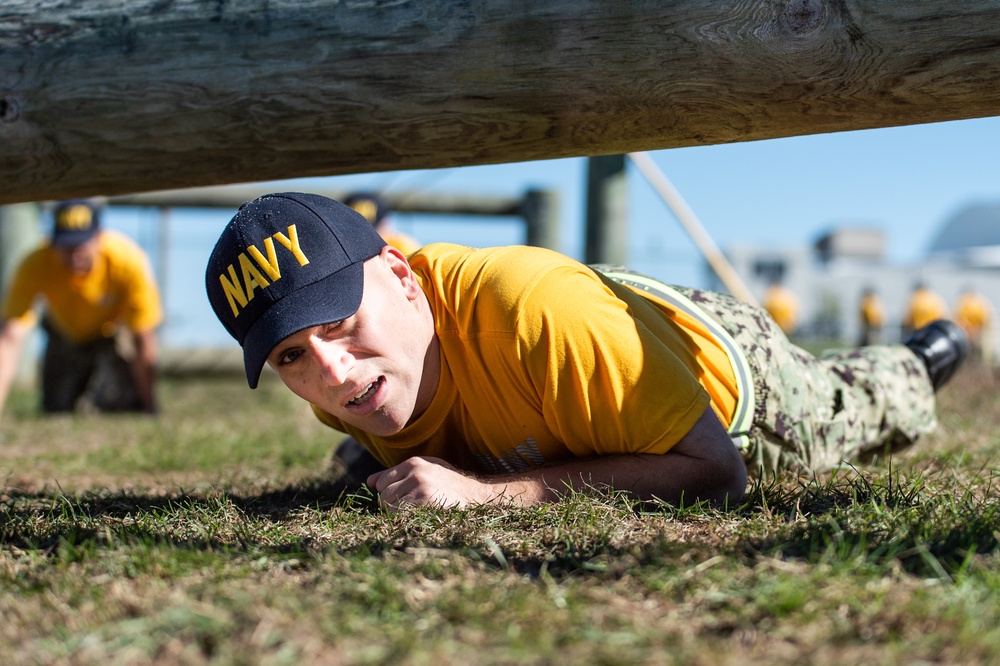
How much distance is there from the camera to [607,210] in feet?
21.6

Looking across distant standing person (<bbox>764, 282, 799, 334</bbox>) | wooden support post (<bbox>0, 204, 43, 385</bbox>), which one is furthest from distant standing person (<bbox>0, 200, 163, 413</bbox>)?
distant standing person (<bbox>764, 282, 799, 334</bbox>)

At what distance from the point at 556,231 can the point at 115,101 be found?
579 cm

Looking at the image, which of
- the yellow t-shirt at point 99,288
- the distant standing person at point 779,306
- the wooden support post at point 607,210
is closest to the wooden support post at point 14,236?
the yellow t-shirt at point 99,288

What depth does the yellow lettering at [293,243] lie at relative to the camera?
2.36 metres

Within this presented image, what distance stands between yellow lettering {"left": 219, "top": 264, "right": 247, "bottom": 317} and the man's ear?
38 centimetres

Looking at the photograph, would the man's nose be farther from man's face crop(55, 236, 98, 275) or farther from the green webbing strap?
man's face crop(55, 236, 98, 275)

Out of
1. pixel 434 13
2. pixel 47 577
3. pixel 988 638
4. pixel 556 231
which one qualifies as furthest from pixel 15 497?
pixel 556 231

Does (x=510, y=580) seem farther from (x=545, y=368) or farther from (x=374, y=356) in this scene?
(x=374, y=356)

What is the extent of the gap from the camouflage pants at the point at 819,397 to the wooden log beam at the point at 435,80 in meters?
0.77

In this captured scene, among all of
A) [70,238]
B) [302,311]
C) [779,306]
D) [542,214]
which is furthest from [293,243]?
[779,306]

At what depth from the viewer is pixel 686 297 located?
10.2 feet

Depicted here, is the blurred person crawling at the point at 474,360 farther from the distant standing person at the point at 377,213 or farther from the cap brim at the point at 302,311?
the distant standing person at the point at 377,213

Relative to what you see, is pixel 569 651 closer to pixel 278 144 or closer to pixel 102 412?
pixel 278 144

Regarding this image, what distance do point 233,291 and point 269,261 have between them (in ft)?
0.41
